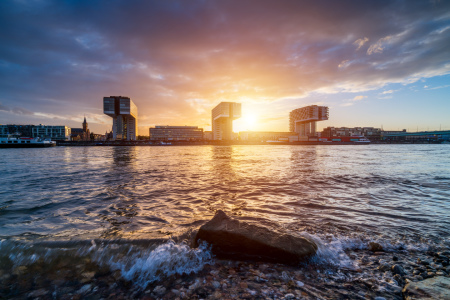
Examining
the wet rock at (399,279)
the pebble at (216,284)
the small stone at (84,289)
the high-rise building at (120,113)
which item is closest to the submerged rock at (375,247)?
the wet rock at (399,279)

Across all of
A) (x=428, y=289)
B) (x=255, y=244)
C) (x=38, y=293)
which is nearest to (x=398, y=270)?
(x=428, y=289)

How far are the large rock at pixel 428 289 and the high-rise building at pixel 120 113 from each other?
18550 cm

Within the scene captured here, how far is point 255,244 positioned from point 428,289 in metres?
2.45

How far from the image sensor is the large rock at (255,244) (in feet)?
12.0

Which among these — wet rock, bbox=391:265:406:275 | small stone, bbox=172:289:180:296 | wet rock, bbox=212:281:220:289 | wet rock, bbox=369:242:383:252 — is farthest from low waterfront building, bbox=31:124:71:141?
wet rock, bbox=391:265:406:275

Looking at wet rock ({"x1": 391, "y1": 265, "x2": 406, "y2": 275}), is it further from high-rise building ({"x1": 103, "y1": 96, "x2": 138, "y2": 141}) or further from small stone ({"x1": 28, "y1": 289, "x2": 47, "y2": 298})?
high-rise building ({"x1": 103, "y1": 96, "x2": 138, "y2": 141})

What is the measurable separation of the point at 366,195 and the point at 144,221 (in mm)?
9157

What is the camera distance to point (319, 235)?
15.1ft

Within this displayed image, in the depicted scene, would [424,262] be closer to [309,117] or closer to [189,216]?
[189,216]

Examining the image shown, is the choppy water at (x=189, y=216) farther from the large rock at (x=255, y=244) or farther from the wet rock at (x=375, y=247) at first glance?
the large rock at (x=255, y=244)

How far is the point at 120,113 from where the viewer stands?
164 m

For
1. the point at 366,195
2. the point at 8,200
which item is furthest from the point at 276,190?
the point at 8,200

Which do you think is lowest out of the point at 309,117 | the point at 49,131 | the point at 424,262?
the point at 424,262

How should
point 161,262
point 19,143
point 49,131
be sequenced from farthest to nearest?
point 49,131, point 19,143, point 161,262
